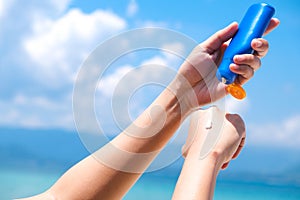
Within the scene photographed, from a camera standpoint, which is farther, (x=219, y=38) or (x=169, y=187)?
(x=169, y=187)

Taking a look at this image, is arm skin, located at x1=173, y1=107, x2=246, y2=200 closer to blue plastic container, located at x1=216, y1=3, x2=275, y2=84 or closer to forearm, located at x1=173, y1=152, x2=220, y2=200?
forearm, located at x1=173, y1=152, x2=220, y2=200

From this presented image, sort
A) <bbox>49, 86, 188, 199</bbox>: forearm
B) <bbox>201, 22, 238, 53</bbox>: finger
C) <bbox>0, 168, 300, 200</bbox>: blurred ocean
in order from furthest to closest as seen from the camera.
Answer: <bbox>0, 168, 300, 200</bbox>: blurred ocean
<bbox>201, 22, 238, 53</bbox>: finger
<bbox>49, 86, 188, 199</bbox>: forearm

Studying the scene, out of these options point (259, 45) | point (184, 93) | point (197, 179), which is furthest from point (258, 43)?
A: point (197, 179)

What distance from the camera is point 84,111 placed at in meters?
1.25

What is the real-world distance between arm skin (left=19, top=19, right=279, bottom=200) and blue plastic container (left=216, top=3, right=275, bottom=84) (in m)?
0.02

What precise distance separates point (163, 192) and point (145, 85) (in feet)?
31.9

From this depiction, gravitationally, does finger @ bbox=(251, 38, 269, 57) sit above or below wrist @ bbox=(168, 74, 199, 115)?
above

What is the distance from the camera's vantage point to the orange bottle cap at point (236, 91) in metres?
1.17

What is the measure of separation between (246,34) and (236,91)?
0.48ft

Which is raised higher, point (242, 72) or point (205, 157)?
point (242, 72)

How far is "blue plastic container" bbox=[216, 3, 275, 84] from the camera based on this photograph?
1136mm

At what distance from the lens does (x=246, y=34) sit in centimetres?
115

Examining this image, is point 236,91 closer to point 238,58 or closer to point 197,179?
point 238,58

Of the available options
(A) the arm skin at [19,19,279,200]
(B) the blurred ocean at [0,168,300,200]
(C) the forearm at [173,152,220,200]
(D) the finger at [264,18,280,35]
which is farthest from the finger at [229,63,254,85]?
(B) the blurred ocean at [0,168,300,200]
